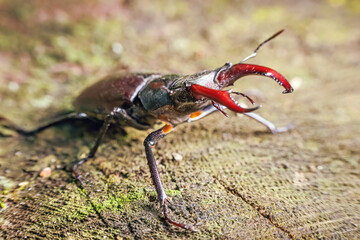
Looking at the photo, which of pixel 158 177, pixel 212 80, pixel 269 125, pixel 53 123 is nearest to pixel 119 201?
pixel 158 177

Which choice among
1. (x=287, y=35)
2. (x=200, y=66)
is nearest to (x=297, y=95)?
(x=200, y=66)

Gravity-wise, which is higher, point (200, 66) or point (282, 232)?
point (200, 66)

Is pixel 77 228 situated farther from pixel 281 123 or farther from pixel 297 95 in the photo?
pixel 297 95

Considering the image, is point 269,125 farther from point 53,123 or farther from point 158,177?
point 53,123

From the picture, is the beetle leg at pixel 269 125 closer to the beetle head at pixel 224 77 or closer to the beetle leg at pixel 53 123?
the beetle head at pixel 224 77

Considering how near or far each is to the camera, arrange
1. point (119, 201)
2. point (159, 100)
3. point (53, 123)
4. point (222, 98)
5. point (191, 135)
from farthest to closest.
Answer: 1. point (53, 123)
2. point (191, 135)
3. point (159, 100)
4. point (119, 201)
5. point (222, 98)

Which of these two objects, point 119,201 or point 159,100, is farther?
point 159,100

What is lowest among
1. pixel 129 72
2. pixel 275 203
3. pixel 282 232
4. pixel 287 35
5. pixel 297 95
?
pixel 282 232

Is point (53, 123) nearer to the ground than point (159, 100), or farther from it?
nearer to the ground
